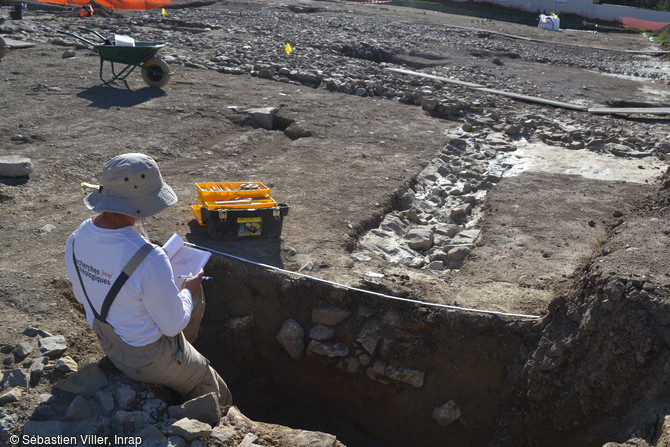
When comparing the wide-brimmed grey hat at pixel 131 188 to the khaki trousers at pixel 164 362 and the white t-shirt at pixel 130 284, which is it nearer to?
the white t-shirt at pixel 130 284

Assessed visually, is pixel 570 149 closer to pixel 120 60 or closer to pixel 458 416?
pixel 458 416

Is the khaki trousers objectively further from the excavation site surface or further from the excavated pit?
the excavated pit

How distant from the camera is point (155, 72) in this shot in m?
9.96

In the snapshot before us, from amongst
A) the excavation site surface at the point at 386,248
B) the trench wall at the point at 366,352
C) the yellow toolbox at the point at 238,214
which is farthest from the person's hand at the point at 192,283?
the yellow toolbox at the point at 238,214

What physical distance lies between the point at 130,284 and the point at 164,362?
1.82 feet

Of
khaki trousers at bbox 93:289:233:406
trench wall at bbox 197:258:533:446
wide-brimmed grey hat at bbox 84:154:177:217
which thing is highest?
wide-brimmed grey hat at bbox 84:154:177:217

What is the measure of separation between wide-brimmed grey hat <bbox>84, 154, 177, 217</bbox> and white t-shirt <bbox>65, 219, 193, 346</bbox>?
0.12 metres

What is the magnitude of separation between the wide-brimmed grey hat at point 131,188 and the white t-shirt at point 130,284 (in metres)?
0.12

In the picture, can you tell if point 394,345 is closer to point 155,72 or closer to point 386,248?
point 386,248

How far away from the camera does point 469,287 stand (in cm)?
505

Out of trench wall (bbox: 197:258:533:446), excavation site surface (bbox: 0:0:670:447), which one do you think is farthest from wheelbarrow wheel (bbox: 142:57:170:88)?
trench wall (bbox: 197:258:533:446)

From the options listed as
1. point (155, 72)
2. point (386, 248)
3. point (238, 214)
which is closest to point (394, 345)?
point (386, 248)

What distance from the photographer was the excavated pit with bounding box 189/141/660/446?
4.61 metres

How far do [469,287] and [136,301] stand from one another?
2.72 m
